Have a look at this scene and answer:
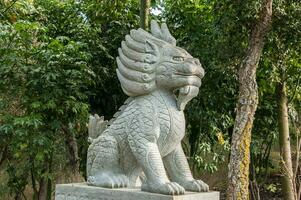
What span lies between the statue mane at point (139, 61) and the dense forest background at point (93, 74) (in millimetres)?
1870

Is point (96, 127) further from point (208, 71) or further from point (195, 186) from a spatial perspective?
point (208, 71)

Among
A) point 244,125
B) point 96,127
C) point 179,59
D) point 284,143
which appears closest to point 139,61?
point 179,59

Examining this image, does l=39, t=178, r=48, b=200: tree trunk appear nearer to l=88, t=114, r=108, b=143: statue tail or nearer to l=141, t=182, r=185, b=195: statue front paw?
l=88, t=114, r=108, b=143: statue tail

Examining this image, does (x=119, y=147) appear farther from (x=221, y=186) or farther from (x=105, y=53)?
(x=221, y=186)

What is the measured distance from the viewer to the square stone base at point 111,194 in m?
2.13

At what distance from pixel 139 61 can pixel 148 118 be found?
36cm

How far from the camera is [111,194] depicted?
230 centimetres

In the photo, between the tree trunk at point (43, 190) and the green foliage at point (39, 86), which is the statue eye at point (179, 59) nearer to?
the green foliage at point (39, 86)

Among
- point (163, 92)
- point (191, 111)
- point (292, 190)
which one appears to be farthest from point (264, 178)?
point (163, 92)

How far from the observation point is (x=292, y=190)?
18.2ft

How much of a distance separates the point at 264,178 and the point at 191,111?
2597 millimetres

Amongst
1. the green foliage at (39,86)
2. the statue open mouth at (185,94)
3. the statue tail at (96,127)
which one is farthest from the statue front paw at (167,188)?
the green foliage at (39,86)

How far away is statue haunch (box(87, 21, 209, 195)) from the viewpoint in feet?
7.63

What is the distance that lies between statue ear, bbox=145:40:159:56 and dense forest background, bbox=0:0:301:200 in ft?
6.56
